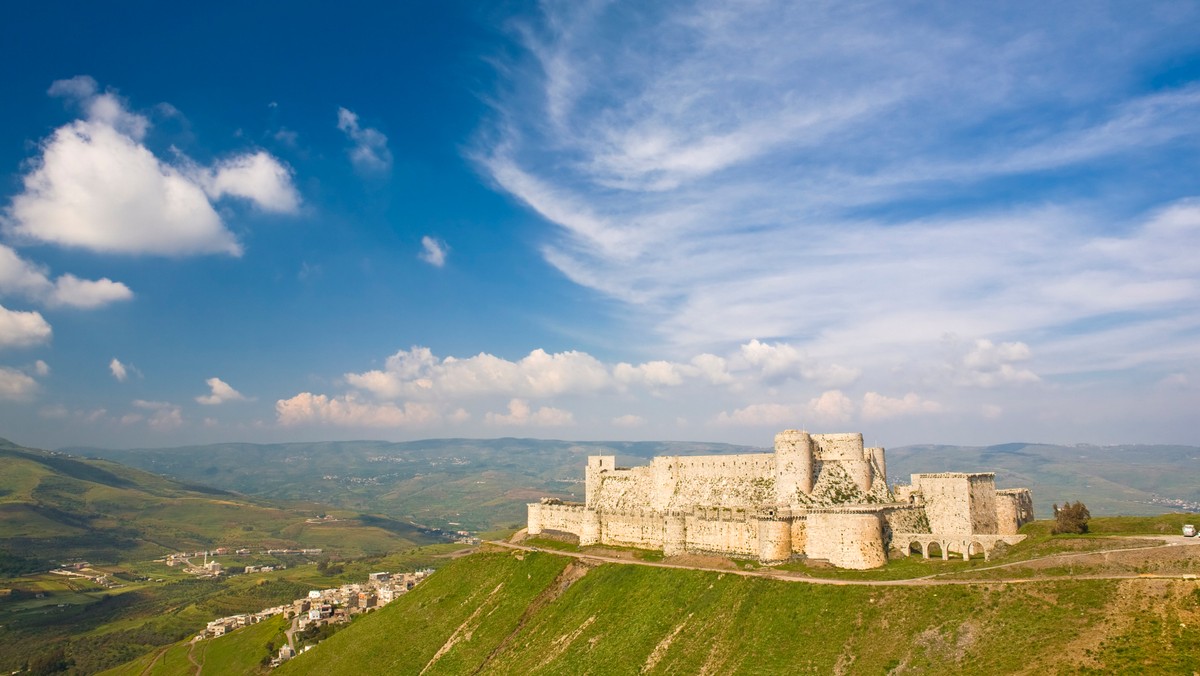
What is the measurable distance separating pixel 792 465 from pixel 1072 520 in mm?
24971

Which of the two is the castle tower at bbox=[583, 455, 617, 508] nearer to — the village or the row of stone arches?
the row of stone arches

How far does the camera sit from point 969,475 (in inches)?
2707

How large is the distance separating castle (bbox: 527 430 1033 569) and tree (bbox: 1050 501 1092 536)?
4.05 metres

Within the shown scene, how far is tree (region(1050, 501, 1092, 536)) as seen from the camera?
5978 cm

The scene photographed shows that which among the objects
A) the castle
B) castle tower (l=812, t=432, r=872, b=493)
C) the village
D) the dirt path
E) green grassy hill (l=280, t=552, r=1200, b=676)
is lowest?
the dirt path

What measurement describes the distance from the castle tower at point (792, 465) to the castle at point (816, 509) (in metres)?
0.11

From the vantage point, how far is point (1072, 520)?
60.0 m

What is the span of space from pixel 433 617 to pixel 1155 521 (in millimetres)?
79406

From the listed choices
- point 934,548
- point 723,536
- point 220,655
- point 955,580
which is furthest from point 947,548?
point 220,655

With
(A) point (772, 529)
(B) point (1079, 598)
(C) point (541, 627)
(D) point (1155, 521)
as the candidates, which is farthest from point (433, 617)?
(D) point (1155, 521)

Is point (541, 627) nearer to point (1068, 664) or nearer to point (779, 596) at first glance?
point (779, 596)

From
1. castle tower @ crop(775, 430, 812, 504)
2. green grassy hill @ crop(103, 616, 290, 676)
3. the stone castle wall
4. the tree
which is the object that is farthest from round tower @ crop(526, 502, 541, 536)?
the tree

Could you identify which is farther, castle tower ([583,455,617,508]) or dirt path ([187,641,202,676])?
dirt path ([187,641,202,676])

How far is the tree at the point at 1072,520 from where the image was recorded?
5978 cm
